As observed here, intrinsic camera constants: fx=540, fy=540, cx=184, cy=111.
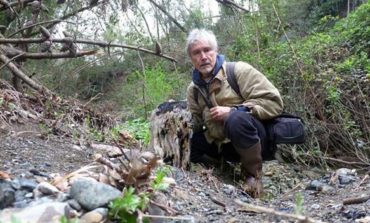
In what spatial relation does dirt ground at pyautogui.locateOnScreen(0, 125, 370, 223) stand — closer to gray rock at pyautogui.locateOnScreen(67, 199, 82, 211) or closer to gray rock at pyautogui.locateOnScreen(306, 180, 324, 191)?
gray rock at pyautogui.locateOnScreen(306, 180, 324, 191)

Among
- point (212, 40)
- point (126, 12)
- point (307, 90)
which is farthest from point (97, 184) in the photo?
point (126, 12)

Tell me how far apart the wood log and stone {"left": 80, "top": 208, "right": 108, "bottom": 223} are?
6.66ft

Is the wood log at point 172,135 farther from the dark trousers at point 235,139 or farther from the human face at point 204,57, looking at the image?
the human face at point 204,57

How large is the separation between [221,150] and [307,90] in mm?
1485

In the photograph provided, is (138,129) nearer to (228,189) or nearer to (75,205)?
(228,189)

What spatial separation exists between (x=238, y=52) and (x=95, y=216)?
5.32m

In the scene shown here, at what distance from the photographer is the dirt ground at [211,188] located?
266cm

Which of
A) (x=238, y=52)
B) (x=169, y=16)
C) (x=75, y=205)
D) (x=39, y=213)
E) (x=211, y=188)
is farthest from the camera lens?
(x=238, y=52)

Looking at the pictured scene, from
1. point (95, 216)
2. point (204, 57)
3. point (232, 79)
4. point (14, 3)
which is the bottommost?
point (95, 216)

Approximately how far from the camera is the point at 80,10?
6398 mm

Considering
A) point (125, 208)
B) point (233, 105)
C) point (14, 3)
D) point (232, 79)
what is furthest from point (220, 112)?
point (14, 3)

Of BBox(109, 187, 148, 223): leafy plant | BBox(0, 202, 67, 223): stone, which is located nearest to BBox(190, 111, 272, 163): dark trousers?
BBox(109, 187, 148, 223): leafy plant

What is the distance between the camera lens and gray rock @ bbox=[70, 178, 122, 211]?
6.86 feet

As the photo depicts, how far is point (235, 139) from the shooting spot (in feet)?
12.8
